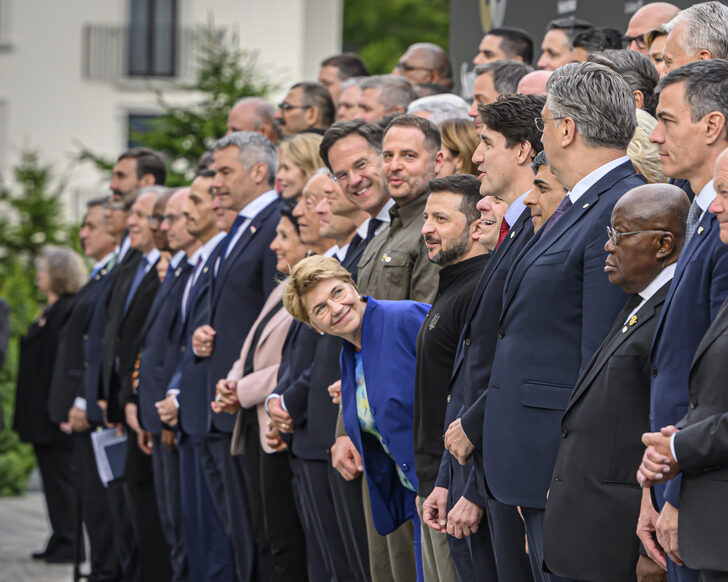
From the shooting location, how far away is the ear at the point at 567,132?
4.48 m

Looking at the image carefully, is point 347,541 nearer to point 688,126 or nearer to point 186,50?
point 688,126

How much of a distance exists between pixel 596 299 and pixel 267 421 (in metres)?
3.16

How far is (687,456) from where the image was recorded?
3.58 m

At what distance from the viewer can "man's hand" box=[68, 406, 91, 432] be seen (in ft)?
34.2

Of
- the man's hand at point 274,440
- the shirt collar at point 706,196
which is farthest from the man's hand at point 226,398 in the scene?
the shirt collar at point 706,196

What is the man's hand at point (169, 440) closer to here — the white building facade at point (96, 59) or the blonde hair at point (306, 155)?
the blonde hair at point (306, 155)

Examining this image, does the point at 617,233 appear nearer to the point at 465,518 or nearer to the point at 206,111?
the point at 465,518

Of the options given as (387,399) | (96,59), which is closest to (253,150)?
(387,399)

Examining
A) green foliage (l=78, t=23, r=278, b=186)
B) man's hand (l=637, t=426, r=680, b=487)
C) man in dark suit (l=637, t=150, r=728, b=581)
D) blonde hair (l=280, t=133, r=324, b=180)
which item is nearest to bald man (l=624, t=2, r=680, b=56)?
blonde hair (l=280, t=133, r=324, b=180)

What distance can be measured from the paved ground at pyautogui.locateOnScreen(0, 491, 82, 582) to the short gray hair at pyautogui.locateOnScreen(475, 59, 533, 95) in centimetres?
547

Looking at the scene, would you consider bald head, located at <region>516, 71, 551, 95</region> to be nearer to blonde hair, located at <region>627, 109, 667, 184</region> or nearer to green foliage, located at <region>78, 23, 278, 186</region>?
blonde hair, located at <region>627, 109, 667, 184</region>

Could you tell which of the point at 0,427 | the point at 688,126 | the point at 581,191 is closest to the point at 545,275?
the point at 581,191

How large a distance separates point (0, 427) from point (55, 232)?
9.97m

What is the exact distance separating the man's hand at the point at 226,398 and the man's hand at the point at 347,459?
141 cm
